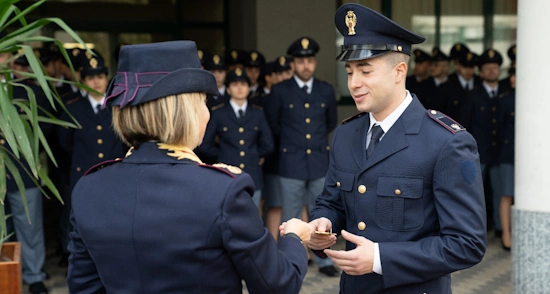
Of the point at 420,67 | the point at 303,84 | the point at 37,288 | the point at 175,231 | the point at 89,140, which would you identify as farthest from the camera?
the point at 420,67

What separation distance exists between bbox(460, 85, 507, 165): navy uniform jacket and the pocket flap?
209 inches

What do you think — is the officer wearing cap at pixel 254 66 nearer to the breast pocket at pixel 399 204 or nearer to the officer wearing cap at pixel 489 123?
the officer wearing cap at pixel 489 123

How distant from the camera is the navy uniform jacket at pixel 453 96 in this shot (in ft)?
26.9

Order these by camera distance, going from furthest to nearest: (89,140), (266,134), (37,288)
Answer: (266,134), (89,140), (37,288)

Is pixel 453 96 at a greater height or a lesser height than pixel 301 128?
greater

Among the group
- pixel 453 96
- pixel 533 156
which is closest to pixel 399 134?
pixel 533 156

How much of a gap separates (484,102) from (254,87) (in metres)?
2.36

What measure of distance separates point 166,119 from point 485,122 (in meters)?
6.03

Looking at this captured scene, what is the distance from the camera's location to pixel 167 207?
1.83 m

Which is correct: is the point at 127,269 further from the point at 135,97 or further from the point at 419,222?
the point at 419,222

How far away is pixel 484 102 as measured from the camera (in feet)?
24.5

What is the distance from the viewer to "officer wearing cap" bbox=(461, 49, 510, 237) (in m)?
7.42

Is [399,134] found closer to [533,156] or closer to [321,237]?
→ [321,237]

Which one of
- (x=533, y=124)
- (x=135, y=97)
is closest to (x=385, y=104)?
(x=135, y=97)
